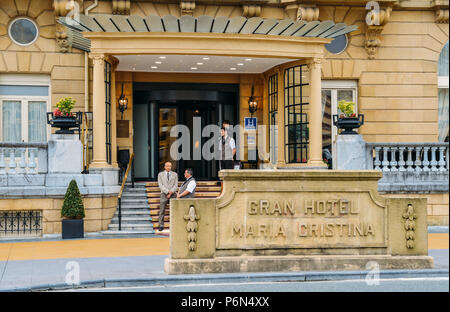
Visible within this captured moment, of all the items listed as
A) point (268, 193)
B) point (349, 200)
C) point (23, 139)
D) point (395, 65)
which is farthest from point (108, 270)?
point (395, 65)

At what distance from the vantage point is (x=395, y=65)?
23688 millimetres

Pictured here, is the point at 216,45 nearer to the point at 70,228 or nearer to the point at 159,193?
the point at 159,193

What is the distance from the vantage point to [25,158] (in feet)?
58.8

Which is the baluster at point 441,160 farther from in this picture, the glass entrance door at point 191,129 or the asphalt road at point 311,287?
the asphalt road at point 311,287

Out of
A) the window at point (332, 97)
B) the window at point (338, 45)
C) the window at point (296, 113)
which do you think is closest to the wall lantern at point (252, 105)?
the window at point (296, 113)

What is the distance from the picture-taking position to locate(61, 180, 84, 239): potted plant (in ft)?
56.4

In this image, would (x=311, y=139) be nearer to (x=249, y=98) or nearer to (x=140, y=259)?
(x=249, y=98)

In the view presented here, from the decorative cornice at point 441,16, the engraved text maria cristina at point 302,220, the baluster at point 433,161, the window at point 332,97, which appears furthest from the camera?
the window at point 332,97

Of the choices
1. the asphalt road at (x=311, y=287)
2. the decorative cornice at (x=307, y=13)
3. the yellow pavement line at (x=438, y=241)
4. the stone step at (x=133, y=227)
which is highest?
the decorative cornice at (x=307, y=13)

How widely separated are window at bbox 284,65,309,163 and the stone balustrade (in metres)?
8.03

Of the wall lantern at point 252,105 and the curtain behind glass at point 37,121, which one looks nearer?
the curtain behind glass at point 37,121

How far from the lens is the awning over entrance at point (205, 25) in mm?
18562

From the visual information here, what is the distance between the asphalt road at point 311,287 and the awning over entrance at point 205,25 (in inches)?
387

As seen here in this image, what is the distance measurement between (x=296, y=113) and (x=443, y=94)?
6.16 meters
